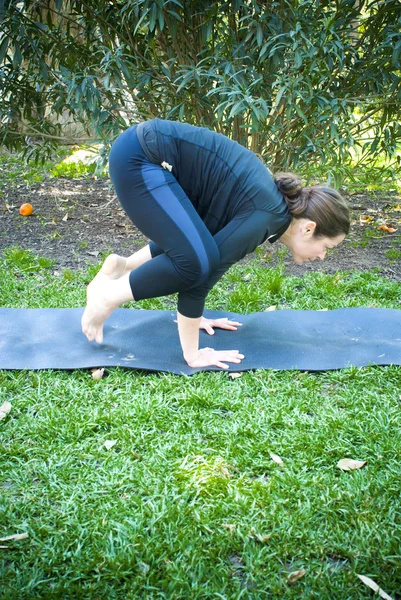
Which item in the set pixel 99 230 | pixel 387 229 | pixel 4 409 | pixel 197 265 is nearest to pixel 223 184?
pixel 197 265

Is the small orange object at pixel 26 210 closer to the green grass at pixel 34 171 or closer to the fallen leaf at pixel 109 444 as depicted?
the green grass at pixel 34 171

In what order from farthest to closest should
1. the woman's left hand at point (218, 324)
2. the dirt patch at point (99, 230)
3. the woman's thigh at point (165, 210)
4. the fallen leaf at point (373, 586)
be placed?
1. the dirt patch at point (99, 230)
2. the woman's left hand at point (218, 324)
3. the woman's thigh at point (165, 210)
4. the fallen leaf at point (373, 586)

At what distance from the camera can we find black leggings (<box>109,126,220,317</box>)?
2361 millimetres

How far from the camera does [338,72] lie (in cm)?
393

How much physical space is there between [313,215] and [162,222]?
701 mm

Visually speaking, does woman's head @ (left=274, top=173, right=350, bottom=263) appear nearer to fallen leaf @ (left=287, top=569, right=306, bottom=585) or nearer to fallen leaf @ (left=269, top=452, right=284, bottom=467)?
fallen leaf @ (left=269, top=452, right=284, bottom=467)

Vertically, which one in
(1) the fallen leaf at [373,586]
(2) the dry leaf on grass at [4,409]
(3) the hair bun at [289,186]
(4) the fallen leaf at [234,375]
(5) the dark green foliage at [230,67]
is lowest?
(4) the fallen leaf at [234,375]

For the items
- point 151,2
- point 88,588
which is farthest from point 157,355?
point 151,2

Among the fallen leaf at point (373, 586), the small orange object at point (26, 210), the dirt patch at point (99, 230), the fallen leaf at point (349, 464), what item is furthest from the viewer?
the small orange object at point (26, 210)

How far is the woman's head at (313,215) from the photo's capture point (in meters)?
2.50

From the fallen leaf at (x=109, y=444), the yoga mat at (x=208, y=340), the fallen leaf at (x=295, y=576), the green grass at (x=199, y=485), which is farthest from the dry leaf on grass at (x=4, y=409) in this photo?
the fallen leaf at (x=295, y=576)

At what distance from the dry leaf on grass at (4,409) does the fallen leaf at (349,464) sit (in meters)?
1.35

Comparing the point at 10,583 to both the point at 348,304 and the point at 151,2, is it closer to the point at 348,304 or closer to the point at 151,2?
the point at 348,304

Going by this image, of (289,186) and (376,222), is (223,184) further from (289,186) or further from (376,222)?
(376,222)
